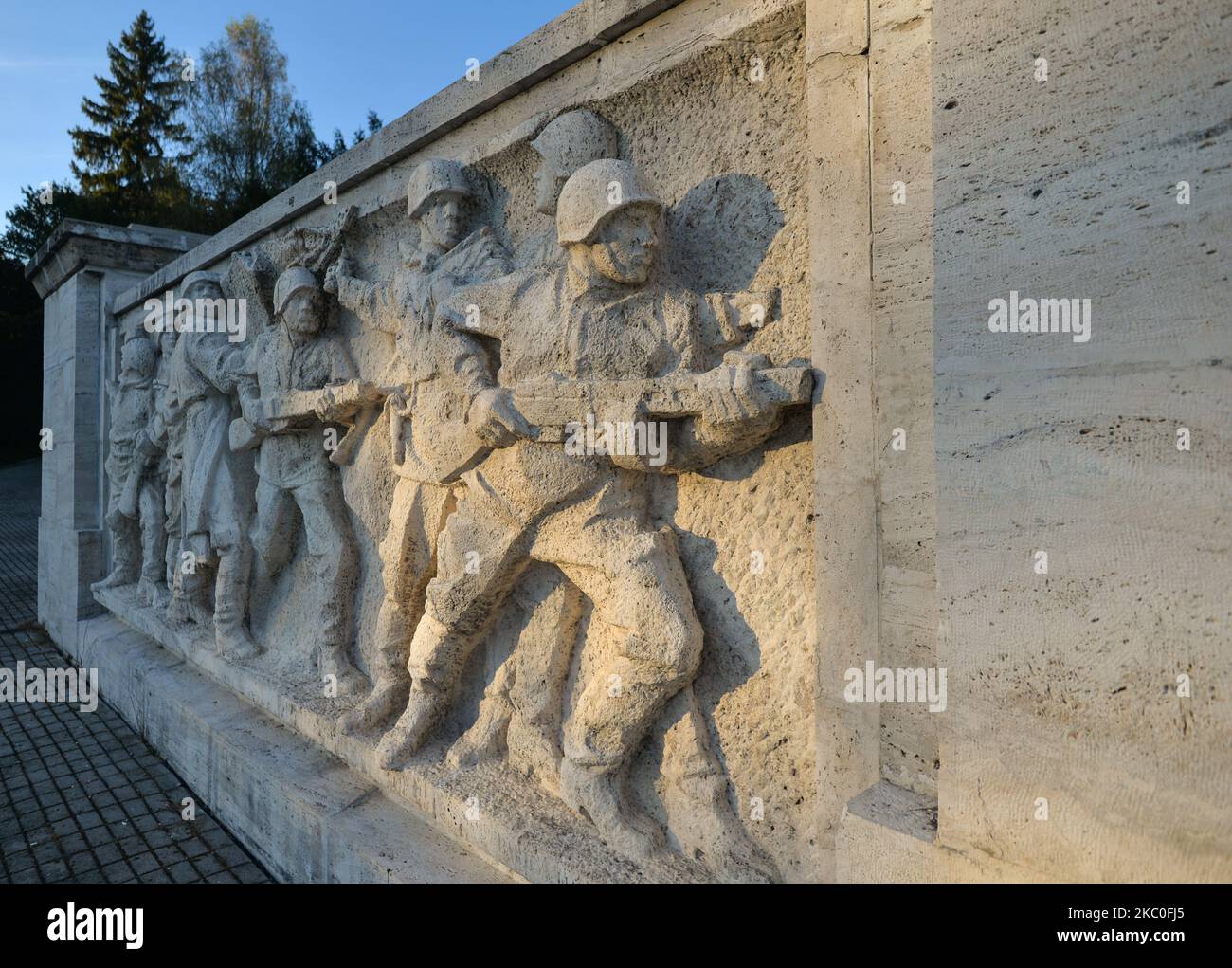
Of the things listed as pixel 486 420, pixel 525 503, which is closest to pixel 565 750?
pixel 525 503

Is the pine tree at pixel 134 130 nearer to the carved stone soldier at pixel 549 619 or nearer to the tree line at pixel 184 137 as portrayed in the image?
the tree line at pixel 184 137

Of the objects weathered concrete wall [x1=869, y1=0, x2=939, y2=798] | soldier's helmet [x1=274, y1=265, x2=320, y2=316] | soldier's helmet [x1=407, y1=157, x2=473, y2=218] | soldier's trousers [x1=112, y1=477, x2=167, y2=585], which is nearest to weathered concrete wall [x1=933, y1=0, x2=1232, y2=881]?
weathered concrete wall [x1=869, y1=0, x2=939, y2=798]

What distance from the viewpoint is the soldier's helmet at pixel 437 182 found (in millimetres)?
3393

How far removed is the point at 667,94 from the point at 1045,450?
186cm

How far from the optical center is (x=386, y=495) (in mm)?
3957

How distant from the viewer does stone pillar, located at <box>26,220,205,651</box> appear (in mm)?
7035

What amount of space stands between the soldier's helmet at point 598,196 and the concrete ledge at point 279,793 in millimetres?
2263

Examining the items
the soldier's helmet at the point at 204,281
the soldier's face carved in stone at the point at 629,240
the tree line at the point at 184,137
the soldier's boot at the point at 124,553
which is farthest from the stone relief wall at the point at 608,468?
the tree line at the point at 184,137

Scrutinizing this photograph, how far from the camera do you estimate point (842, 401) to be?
217 centimetres

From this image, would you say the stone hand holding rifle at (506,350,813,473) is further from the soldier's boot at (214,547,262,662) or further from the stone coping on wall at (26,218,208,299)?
the stone coping on wall at (26,218,208,299)

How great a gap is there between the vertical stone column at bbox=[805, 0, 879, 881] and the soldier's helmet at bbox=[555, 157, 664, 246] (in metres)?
0.55

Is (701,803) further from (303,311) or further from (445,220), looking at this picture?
(303,311)

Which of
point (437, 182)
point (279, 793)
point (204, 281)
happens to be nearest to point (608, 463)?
point (437, 182)

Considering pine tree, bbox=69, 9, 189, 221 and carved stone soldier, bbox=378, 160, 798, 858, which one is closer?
carved stone soldier, bbox=378, 160, 798, 858
